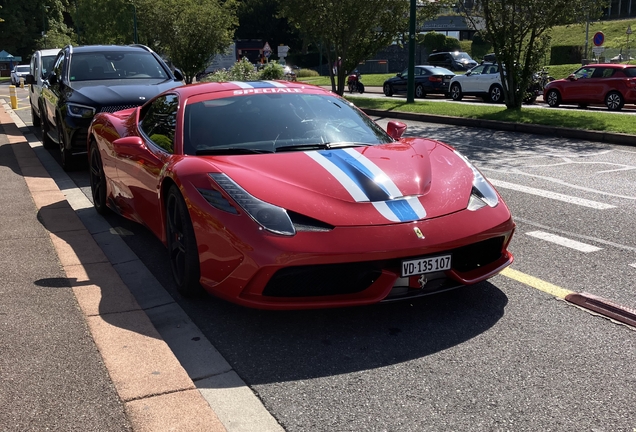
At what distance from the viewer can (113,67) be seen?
1105 cm

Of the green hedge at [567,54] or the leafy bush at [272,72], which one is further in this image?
the green hedge at [567,54]

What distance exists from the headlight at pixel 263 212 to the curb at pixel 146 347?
737 mm

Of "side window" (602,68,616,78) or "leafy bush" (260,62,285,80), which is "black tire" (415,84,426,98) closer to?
"leafy bush" (260,62,285,80)

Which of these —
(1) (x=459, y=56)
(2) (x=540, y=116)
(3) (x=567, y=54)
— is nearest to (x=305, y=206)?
(2) (x=540, y=116)

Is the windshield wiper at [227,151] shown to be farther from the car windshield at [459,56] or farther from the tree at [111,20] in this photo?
the tree at [111,20]

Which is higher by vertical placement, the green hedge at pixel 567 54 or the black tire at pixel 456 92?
the green hedge at pixel 567 54

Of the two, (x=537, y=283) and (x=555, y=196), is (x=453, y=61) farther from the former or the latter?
(x=537, y=283)

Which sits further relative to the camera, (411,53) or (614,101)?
(411,53)

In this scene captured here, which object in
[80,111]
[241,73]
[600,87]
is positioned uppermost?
[80,111]

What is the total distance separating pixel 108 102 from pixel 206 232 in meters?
6.09

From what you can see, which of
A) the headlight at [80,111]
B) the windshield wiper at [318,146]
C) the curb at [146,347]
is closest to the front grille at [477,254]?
the windshield wiper at [318,146]

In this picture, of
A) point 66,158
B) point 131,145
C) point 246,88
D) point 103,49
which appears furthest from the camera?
point 103,49

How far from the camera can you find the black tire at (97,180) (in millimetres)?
7016

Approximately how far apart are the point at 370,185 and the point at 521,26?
46.8 ft
